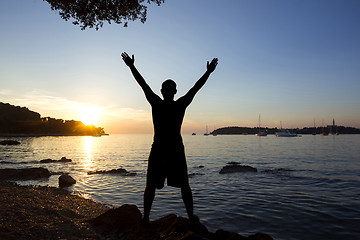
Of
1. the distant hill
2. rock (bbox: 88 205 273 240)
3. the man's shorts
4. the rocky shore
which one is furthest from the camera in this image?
the distant hill

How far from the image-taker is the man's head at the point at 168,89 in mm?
4191

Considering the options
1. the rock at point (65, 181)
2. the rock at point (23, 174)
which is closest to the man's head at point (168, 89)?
the rock at point (65, 181)

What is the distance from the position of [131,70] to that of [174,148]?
1664mm

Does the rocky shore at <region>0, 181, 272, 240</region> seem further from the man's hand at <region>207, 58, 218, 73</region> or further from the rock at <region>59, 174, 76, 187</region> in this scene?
the rock at <region>59, 174, 76, 187</region>

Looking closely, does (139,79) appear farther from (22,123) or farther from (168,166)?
(22,123)

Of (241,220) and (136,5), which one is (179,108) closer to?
(241,220)

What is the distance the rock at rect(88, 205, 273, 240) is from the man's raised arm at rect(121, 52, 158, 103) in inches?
90.9

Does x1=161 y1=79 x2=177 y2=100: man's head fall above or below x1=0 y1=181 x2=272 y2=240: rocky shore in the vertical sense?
above

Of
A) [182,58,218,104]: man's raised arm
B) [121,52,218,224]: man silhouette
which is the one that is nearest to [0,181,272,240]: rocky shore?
[121,52,218,224]: man silhouette

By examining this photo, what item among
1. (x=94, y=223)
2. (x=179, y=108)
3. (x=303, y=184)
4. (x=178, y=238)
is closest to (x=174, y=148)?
(x=179, y=108)

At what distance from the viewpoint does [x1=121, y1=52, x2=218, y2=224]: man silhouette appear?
397 cm

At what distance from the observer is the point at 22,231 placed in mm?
4551

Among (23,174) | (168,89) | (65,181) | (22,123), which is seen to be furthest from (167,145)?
(22,123)

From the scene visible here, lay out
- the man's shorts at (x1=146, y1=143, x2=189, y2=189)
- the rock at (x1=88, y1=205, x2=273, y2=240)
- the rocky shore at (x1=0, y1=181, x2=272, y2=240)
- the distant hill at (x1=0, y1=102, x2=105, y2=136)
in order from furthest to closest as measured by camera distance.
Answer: the distant hill at (x1=0, y1=102, x2=105, y2=136) → the man's shorts at (x1=146, y1=143, x2=189, y2=189) → the rocky shore at (x1=0, y1=181, x2=272, y2=240) → the rock at (x1=88, y1=205, x2=273, y2=240)
